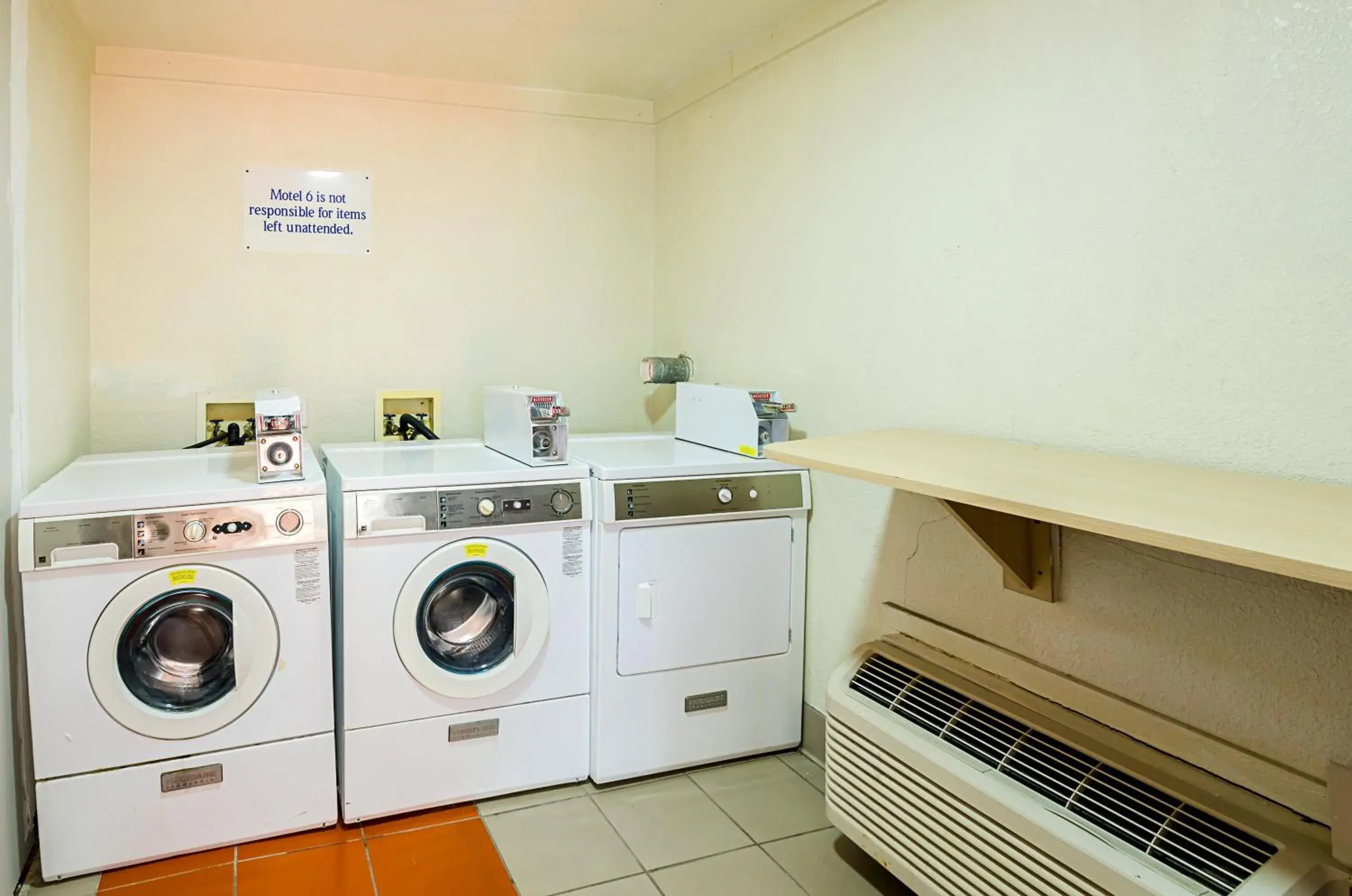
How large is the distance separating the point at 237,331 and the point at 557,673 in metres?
1.72

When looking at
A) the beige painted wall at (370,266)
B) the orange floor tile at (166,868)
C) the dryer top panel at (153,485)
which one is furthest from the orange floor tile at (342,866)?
the beige painted wall at (370,266)

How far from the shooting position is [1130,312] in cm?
177

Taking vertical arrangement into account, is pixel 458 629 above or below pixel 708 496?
below

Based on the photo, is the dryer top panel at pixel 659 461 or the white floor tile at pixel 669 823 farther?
the dryer top panel at pixel 659 461

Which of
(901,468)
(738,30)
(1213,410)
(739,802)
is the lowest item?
(739,802)

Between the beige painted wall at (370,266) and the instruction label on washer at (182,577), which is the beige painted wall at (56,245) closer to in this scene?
the beige painted wall at (370,266)

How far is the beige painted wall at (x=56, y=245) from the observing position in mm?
2236

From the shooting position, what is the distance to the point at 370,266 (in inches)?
130

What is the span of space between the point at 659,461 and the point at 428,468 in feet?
2.23

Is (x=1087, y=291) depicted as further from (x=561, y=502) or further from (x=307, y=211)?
(x=307, y=211)

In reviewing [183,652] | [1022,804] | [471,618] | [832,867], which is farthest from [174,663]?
[1022,804]

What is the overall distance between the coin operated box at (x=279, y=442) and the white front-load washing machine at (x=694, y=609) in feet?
2.60

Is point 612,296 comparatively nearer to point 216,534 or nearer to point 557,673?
point 557,673

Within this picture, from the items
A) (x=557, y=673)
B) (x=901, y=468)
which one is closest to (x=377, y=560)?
(x=557, y=673)
